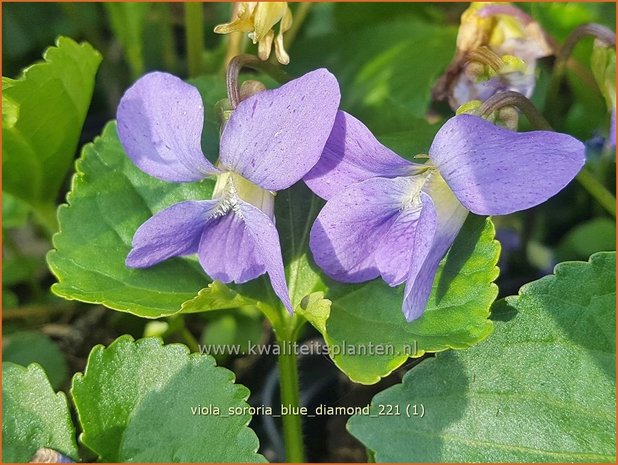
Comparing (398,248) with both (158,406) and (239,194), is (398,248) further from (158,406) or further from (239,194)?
(158,406)

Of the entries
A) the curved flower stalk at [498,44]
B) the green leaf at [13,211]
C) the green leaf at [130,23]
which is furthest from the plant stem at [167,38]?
the curved flower stalk at [498,44]

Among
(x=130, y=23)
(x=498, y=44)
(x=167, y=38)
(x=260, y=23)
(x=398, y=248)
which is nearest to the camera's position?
(x=398, y=248)

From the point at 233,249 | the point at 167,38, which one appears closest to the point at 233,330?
the point at 233,249

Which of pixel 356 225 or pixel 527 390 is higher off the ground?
pixel 356 225

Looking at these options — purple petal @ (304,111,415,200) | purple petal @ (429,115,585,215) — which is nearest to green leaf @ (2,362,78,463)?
purple petal @ (304,111,415,200)

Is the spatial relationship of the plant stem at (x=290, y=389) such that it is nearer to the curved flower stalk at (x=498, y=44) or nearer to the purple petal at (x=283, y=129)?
the purple petal at (x=283, y=129)

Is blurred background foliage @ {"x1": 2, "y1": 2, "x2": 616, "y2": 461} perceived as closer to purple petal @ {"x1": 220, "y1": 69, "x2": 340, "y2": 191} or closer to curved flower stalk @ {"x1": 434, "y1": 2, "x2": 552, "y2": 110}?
curved flower stalk @ {"x1": 434, "y1": 2, "x2": 552, "y2": 110}
